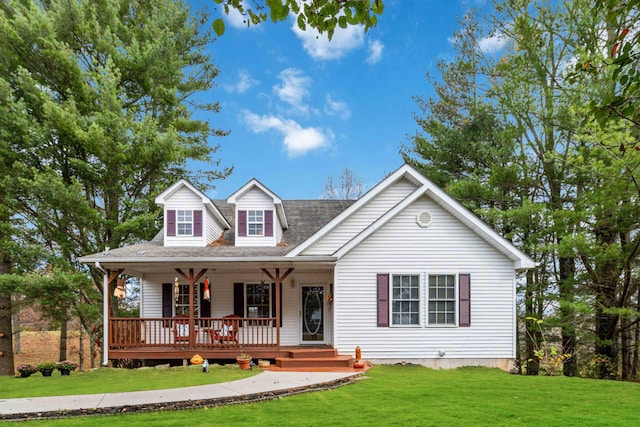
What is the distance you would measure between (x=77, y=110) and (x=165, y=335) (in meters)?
9.35

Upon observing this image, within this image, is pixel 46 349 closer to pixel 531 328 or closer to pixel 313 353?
pixel 313 353

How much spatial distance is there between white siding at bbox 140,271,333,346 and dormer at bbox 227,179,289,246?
119 cm

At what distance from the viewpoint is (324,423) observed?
20.7 ft

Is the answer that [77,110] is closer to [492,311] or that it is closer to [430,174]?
[430,174]

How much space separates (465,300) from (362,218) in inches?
159

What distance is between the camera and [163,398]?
785 cm

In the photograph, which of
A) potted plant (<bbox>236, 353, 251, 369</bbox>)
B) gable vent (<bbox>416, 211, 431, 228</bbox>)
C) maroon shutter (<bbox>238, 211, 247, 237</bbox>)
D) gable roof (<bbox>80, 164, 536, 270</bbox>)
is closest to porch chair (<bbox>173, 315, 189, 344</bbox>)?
gable roof (<bbox>80, 164, 536, 270</bbox>)

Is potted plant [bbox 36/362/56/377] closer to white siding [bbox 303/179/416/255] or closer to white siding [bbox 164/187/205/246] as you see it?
white siding [bbox 164/187/205/246]

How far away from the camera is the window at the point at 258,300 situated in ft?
45.2

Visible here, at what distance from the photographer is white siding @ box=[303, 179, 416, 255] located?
506 inches

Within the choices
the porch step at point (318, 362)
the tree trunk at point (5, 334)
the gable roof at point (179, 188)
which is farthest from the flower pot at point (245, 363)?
the tree trunk at point (5, 334)

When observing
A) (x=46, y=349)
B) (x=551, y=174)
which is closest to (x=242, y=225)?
(x=551, y=174)

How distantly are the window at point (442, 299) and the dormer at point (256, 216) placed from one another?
17.9 ft

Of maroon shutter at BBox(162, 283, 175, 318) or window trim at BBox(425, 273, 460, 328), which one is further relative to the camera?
maroon shutter at BBox(162, 283, 175, 318)
